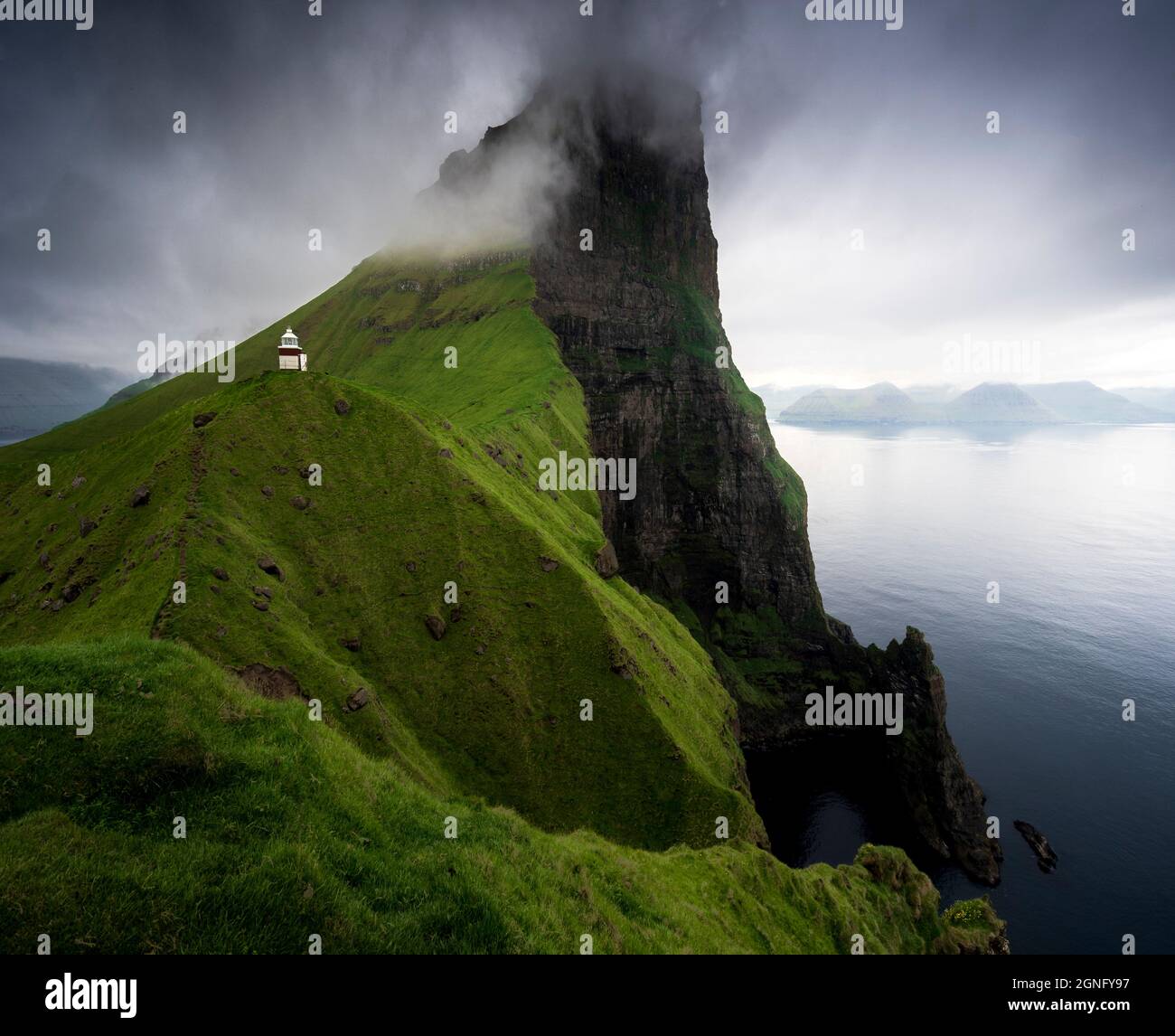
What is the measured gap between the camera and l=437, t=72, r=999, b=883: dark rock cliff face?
266ft

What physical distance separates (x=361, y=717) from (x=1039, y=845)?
269 feet

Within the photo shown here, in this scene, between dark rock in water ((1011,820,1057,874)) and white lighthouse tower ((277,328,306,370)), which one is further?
dark rock in water ((1011,820,1057,874))

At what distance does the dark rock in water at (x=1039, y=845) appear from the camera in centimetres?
Result: 6359

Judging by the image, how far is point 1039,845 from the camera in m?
65.9

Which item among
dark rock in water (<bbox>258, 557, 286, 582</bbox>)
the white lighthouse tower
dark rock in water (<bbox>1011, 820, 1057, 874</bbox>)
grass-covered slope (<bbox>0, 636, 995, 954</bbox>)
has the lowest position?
dark rock in water (<bbox>1011, 820, 1057, 874</bbox>)

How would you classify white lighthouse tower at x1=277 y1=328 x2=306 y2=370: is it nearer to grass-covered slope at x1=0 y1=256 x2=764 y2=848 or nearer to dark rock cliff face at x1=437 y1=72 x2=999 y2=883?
grass-covered slope at x1=0 y1=256 x2=764 y2=848

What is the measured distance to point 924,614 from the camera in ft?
448

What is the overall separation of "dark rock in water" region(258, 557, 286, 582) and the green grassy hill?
0.52m

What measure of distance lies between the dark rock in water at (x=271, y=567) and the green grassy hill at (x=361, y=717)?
0.52 meters

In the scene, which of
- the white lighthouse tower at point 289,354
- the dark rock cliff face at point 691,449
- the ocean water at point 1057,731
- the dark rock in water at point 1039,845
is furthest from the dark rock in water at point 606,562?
the dark rock in water at point 1039,845

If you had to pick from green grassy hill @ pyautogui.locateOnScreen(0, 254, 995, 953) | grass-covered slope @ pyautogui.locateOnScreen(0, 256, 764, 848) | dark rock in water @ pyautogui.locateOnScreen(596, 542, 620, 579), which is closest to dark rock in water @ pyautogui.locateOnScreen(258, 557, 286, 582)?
grass-covered slope @ pyautogui.locateOnScreen(0, 256, 764, 848)

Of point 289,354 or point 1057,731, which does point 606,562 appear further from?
point 1057,731
